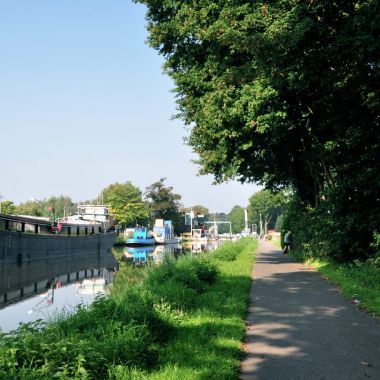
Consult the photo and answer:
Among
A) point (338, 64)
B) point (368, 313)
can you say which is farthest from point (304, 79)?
point (368, 313)

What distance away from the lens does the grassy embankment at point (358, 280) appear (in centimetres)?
1091

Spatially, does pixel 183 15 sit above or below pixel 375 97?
above

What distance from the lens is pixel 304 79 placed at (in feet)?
52.9

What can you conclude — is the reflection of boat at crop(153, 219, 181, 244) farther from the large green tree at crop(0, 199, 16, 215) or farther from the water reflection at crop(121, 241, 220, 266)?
the large green tree at crop(0, 199, 16, 215)

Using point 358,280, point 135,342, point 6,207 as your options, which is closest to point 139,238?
point 6,207

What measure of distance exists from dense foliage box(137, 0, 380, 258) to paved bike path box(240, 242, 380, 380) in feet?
19.1

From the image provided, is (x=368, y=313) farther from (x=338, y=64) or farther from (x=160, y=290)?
(x=338, y=64)

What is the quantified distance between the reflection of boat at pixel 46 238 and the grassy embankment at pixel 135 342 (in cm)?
2788

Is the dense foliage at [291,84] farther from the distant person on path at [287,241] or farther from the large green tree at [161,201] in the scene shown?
the large green tree at [161,201]

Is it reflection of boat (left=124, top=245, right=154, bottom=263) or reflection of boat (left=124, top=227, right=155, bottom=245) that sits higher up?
reflection of boat (left=124, top=227, right=155, bottom=245)

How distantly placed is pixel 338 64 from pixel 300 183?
1314cm

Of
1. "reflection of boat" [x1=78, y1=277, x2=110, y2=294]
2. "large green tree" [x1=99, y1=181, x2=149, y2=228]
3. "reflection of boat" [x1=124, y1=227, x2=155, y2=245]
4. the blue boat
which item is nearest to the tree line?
"large green tree" [x1=99, y1=181, x2=149, y2=228]

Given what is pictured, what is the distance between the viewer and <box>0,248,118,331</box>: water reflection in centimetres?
1467

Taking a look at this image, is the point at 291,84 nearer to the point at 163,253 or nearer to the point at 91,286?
the point at 163,253
